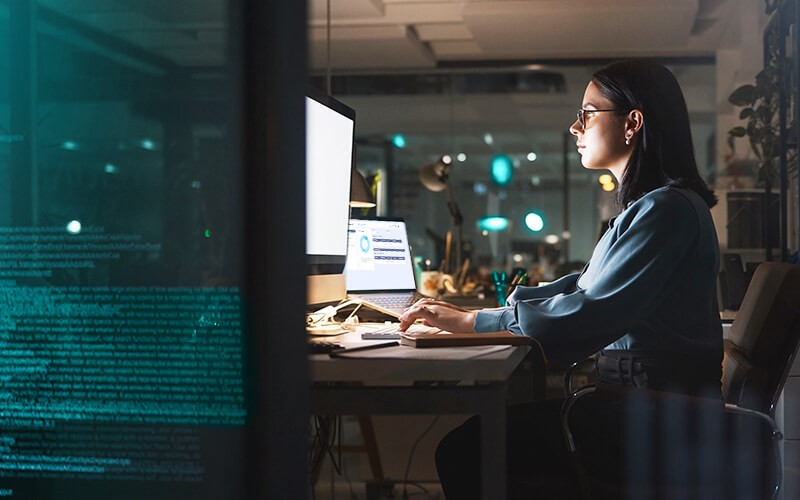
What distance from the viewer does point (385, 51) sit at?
799cm

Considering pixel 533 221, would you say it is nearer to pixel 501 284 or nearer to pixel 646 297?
pixel 501 284

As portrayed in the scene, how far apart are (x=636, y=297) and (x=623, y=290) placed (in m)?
0.03

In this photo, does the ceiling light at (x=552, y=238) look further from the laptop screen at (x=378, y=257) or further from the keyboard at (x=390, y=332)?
the keyboard at (x=390, y=332)

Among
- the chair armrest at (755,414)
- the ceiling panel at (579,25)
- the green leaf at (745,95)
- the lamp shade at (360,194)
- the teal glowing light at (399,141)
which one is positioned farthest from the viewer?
the teal glowing light at (399,141)

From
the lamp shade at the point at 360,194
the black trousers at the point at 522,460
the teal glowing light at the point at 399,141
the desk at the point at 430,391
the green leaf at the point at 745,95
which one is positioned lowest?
the black trousers at the point at 522,460

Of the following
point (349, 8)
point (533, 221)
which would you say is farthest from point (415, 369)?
Result: point (349, 8)

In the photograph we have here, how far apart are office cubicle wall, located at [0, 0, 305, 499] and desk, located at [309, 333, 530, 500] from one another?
9.3 inches

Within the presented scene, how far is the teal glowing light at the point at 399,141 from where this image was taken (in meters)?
10.7

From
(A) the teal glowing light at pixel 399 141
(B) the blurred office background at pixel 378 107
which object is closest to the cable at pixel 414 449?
(B) the blurred office background at pixel 378 107

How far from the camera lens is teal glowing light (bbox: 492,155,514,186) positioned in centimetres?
1026

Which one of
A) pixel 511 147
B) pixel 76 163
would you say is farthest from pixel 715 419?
pixel 511 147

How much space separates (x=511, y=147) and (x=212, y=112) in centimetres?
950

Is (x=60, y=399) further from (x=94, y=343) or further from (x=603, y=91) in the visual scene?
(x=603, y=91)

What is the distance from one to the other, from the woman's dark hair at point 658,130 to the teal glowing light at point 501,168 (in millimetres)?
8272
